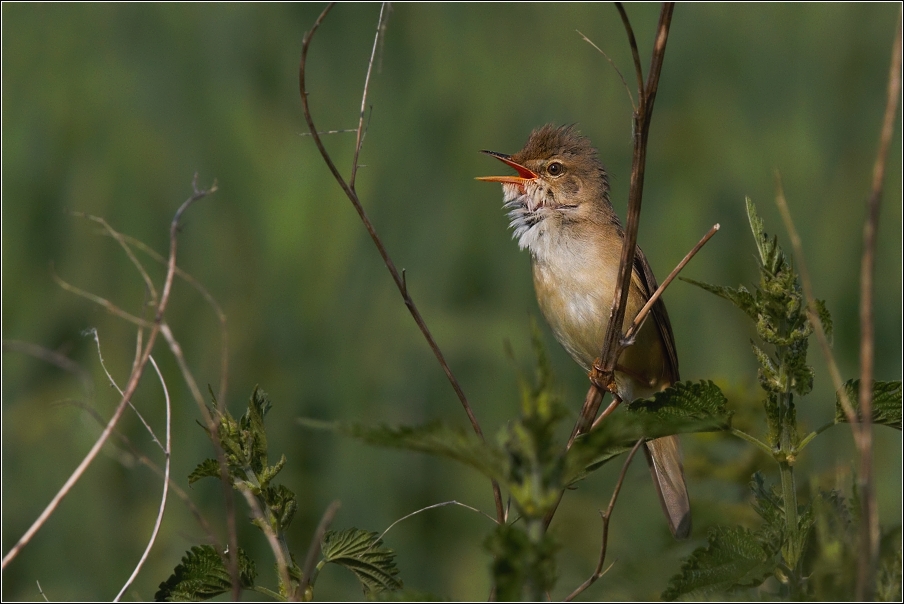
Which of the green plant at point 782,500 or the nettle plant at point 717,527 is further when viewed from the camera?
the green plant at point 782,500

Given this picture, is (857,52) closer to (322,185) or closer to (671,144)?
(671,144)

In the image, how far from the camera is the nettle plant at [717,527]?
114cm

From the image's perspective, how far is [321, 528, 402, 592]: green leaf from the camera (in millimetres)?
1532

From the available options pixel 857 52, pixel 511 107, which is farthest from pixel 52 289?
pixel 857 52

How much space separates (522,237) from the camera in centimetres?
346

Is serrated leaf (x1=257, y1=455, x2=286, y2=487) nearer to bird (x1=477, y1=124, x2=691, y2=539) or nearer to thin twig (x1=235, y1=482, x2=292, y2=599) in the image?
thin twig (x1=235, y1=482, x2=292, y2=599)

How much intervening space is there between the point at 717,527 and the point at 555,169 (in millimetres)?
2244

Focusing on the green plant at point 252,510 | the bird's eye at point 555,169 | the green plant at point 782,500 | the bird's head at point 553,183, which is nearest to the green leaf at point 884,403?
the green plant at point 782,500

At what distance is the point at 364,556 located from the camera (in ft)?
5.07

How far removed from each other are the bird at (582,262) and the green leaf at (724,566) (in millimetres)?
1719

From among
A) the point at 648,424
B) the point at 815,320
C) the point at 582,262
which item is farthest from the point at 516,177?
the point at 648,424

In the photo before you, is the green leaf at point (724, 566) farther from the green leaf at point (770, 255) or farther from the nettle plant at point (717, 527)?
the green leaf at point (770, 255)

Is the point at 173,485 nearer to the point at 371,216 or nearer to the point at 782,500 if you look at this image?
the point at 782,500

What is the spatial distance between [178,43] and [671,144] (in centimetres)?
230
